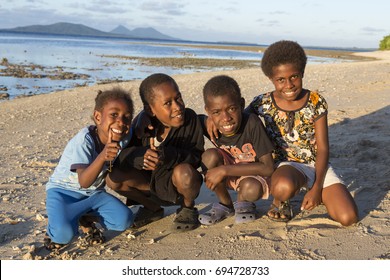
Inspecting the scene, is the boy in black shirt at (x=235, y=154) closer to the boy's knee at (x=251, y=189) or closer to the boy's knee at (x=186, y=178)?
the boy's knee at (x=251, y=189)

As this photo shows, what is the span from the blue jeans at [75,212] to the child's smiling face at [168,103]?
80 cm

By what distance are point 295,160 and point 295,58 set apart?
889 mm

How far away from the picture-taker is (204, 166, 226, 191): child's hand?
331 centimetres

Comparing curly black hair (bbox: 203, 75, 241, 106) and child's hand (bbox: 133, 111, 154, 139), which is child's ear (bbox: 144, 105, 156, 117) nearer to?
child's hand (bbox: 133, 111, 154, 139)

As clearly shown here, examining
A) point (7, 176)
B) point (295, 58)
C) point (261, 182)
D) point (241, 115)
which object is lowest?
point (7, 176)

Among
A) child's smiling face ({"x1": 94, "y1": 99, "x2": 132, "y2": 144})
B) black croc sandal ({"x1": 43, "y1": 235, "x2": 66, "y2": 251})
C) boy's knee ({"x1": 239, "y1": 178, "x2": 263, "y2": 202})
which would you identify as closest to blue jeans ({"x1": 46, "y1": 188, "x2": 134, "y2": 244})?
black croc sandal ({"x1": 43, "y1": 235, "x2": 66, "y2": 251})

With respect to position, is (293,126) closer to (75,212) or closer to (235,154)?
(235,154)

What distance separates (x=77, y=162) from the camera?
3.08m

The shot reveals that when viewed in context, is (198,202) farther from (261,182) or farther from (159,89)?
(159,89)

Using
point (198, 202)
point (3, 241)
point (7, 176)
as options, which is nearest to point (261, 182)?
point (198, 202)

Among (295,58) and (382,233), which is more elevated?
(295,58)

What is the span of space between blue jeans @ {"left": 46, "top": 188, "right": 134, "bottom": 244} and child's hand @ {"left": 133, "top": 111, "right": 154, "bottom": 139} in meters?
0.58

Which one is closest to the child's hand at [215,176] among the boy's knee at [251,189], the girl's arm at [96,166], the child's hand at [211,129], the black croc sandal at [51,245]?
the boy's knee at [251,189]

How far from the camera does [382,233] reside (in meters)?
2.98
